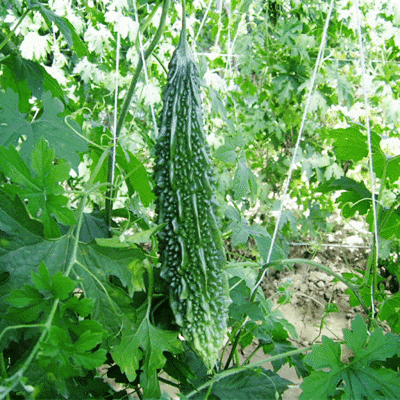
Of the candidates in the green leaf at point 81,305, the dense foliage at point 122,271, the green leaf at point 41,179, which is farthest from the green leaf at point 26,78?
the green leaf at point 81,305

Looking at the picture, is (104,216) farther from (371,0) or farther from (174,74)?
(371,0)

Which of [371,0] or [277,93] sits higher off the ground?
[371,0]

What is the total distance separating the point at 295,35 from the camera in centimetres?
218

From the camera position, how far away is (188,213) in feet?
2.58

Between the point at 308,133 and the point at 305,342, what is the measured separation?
1351 millimetres

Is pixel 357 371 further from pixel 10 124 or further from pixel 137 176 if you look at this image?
pixel 10 124

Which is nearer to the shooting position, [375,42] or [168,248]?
[168,248]

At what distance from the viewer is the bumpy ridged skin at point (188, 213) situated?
2.58 ft

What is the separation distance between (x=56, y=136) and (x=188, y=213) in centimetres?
35

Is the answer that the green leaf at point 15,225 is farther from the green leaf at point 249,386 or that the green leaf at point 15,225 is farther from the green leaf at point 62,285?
the green leaf at point 249,386

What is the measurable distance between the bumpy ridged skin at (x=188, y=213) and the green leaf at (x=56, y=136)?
20 centimetres

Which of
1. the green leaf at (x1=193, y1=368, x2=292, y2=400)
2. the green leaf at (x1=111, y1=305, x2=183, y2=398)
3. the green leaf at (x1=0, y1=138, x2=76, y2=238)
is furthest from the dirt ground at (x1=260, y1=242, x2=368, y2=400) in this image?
the green leaf at (x1=0, y1=138, x2=76, y2=238)

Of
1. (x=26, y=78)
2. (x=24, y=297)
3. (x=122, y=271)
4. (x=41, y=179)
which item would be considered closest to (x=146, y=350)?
(x=122, y=271)

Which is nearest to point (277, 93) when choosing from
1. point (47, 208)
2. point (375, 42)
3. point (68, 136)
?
point (375, 42)
